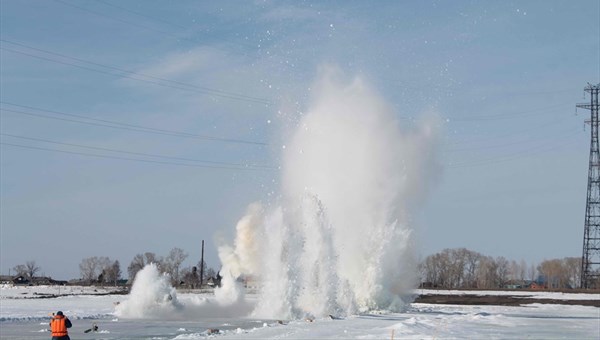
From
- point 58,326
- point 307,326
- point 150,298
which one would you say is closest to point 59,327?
point 58,326

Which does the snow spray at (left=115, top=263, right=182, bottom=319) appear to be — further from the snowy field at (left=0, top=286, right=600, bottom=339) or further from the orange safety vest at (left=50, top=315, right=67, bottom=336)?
the orange safety vest at (left=50, top=315, right=67, bottom=336)

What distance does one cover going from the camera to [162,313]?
60281 mm

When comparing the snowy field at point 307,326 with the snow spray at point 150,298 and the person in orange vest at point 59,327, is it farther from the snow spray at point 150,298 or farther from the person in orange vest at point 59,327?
the person in orange vest at point 59,327

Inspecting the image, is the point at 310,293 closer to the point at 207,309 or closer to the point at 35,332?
A: the point at 207,309

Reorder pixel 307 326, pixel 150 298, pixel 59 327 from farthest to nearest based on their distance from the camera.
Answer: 1. pixel 150 298
2. pixel 307 326
3. pixel 59 327

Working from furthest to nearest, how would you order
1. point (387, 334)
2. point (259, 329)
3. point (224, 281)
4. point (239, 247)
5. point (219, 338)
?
1. point (239, 247)
2. point (224, 281)
3. point (259, 329)
4. point (387, 334)
5. point (219, 338)

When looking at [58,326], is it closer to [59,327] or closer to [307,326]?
[59,327]

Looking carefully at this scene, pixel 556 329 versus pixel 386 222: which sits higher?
pixel 386 222

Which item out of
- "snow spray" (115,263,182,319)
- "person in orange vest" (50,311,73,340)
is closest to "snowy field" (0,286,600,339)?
"snow spray" (115,263,182,319)

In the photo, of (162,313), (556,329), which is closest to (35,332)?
(162,313)

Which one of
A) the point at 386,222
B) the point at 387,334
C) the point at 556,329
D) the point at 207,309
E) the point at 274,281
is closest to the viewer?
the point at 387,334

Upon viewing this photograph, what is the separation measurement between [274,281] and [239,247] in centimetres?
2373

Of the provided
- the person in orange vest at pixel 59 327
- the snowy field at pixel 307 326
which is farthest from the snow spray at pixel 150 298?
the person in orange vest at pixel 59 327

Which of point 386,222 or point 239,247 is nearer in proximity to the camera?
point 386,222
